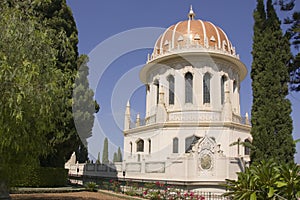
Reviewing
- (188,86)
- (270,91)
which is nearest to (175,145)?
(188,86)

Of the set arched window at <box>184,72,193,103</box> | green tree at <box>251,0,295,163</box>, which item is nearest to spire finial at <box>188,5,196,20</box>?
arched window at <box>184,72,193,103</box>

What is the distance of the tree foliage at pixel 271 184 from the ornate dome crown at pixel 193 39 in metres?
21.8

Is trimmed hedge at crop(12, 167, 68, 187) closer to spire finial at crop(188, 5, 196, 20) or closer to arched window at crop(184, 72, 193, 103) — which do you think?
arched window at crop(184, 72, 193, 103)

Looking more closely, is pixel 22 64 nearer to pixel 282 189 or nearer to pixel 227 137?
pixel 282 189

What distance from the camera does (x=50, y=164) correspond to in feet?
60.3

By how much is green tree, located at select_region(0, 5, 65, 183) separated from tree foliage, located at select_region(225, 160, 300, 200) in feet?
18.3

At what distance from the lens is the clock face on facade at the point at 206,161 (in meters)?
18.5

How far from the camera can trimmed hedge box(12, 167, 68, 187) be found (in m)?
16.4

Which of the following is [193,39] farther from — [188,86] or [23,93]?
[23,93]

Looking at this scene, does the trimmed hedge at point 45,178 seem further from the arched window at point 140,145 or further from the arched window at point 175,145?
the arched window at point 140,145


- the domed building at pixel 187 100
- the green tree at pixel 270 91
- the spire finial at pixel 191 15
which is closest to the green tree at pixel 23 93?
the green tree at pixel 270 91

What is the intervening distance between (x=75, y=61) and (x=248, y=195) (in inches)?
571

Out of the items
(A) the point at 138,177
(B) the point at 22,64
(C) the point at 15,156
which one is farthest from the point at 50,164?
(B) the point at 22,64

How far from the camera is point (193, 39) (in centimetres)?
3027
